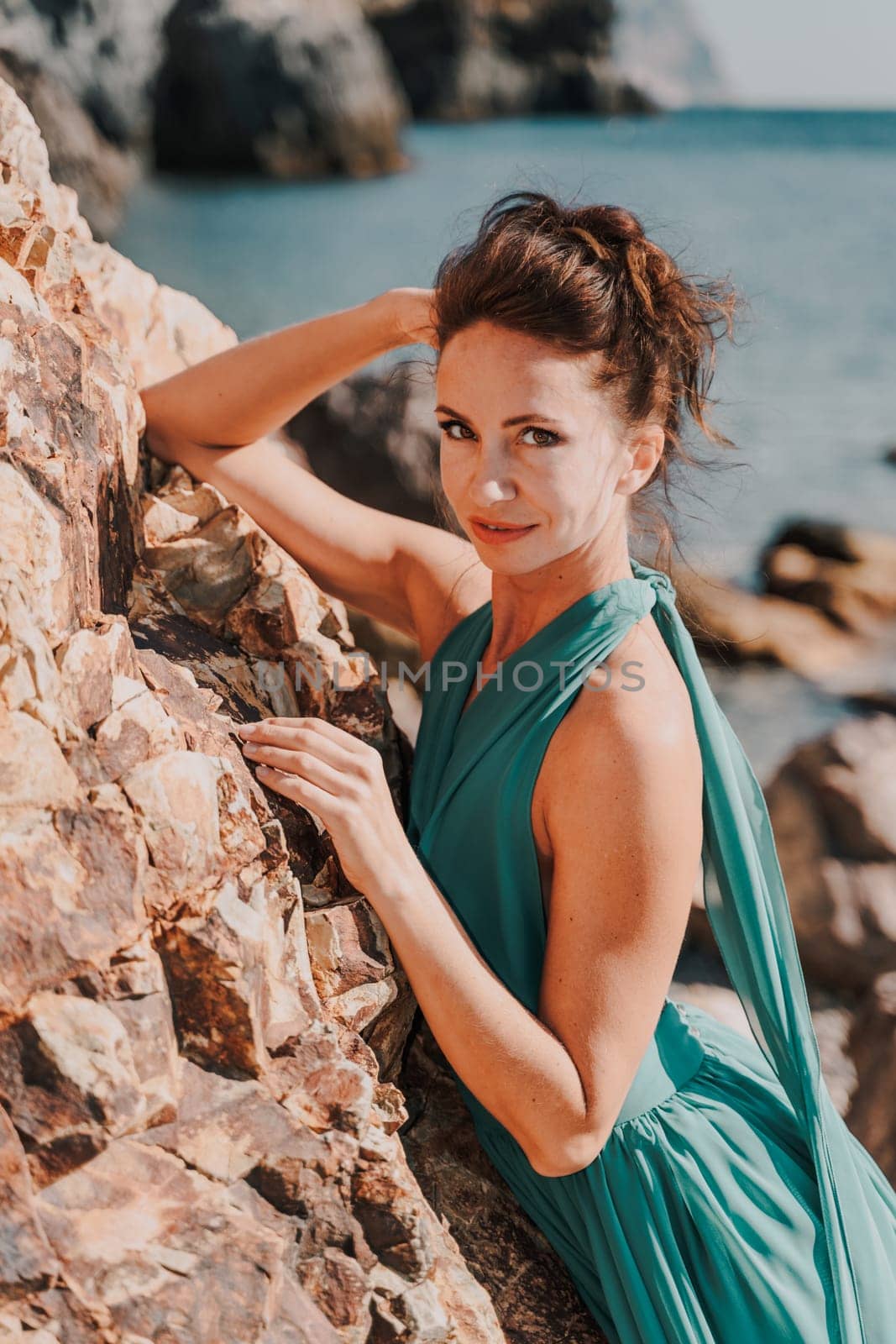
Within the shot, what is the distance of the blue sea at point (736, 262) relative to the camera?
12.3 m

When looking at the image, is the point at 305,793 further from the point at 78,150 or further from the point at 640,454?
the point at 78,150

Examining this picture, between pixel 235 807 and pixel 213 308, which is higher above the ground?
pixel 213 308

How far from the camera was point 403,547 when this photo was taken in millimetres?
2521

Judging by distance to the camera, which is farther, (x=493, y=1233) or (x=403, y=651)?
(x=403, y=651)

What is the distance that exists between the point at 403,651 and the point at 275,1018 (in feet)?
13.6

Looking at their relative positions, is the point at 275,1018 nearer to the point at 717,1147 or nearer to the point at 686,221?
the point at 717,1147

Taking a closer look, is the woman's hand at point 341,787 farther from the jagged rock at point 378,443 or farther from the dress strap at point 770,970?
the jagged rock at point 378,443

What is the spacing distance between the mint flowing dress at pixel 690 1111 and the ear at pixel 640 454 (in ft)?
0.56

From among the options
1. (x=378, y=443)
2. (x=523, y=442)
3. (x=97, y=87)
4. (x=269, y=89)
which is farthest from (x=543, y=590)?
(x=269, y=89)

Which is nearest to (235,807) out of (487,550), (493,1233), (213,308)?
(487,550)

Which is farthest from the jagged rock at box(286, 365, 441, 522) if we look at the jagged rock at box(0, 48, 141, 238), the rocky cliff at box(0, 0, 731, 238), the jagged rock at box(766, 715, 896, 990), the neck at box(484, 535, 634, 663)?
the jagged rock at box(0, 48, 141, 238)

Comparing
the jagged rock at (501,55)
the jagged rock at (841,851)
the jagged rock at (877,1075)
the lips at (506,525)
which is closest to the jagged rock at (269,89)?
the jagged rock at (501,55)

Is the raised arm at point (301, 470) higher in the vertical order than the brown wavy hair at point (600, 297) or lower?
lower

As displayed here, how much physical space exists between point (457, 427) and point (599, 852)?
717 millimetres
